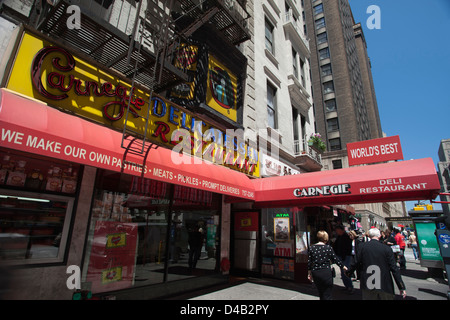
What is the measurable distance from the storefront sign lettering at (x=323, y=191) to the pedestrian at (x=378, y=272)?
8.02ft

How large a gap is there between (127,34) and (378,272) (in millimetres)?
8548

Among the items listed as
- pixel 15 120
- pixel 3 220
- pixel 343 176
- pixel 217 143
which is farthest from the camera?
pixel 217 143

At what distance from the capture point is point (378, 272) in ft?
15.6

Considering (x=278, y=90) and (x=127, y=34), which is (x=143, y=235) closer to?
(x=127, y=34)

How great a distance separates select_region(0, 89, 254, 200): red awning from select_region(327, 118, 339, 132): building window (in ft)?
146

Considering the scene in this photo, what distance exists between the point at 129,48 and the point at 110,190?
11.1 feet

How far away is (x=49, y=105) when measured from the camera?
15.6 ft

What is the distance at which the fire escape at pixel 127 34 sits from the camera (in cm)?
525

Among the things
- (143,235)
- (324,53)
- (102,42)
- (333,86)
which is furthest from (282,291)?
(324,53)

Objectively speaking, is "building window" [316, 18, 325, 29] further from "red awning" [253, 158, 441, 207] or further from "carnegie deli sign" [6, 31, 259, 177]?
"carnegie deli sign" [6, 31, 259, 177]

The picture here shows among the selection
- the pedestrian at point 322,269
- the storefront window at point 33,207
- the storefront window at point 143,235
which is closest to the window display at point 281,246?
the storefront window at point 143,235
